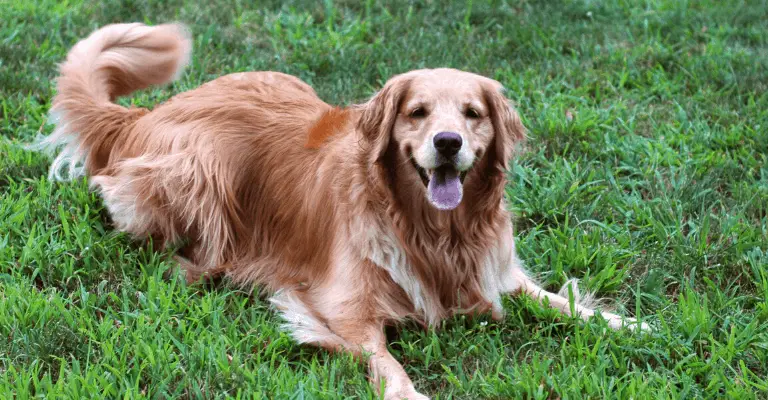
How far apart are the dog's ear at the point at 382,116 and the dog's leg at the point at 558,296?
813 millimetres

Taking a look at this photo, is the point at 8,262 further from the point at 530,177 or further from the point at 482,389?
the point at 530,177

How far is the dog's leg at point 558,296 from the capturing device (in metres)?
3.82

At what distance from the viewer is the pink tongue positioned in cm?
354

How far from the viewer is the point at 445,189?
11.7 ft

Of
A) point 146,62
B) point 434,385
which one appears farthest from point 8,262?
point 434,385

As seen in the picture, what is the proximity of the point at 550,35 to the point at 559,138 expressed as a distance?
1.56 m

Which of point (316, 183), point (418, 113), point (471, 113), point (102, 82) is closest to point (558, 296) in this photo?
point (471, 113)

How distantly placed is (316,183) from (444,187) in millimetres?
737

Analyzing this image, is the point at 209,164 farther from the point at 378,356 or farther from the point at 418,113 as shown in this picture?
the point at 378,356

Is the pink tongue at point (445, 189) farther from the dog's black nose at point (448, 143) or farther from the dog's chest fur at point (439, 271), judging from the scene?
the dog's chest fur at point (439, 271)

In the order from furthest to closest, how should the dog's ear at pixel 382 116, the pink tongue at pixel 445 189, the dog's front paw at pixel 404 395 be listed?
the dog's ear at pixel 382 116
the pink tongue at pixel 445 189
the dog's front paw at pixel 404 395

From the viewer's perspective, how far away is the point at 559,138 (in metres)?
5.29

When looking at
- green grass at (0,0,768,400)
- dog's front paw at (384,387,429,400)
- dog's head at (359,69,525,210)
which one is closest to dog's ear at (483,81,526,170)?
dog's head at (359,69,525,210)

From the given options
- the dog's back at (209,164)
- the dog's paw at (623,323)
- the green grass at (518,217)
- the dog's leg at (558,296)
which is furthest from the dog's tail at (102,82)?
the dog's paw at (623,323)
